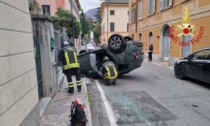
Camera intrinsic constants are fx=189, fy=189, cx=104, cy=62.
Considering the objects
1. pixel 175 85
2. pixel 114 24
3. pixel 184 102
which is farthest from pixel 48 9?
pixel 114 24

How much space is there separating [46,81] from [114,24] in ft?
138

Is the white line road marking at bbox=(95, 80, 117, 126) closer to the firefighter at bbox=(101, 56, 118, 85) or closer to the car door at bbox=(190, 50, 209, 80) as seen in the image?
the firefighter at bbox=(101, 56, 118, 85)

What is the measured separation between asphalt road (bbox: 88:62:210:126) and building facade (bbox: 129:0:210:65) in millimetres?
4893

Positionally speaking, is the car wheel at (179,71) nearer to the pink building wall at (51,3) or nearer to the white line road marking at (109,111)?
the white line road marking at (109,111)

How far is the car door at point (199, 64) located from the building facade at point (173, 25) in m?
3.72

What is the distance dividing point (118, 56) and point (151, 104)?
3615 mm

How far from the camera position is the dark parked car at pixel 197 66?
7.06 m

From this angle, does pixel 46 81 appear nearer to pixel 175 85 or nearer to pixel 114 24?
pixel 175 85

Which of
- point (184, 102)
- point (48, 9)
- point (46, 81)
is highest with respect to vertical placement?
point (48, 9)

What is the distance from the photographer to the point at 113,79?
25.6ft

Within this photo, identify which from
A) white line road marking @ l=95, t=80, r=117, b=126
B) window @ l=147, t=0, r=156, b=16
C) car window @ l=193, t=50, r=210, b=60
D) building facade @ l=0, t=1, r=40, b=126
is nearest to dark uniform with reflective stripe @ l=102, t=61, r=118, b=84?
white line road marking @ l=95, t=80, r=117, b=126

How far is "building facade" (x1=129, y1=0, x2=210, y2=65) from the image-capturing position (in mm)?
11483

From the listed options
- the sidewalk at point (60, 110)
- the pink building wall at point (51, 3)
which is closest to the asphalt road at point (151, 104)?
the sidewalk at point (60, 110)

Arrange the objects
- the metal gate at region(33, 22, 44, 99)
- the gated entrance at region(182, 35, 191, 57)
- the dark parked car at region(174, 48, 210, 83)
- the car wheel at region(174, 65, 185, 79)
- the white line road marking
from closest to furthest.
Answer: the white line road marking < the metal gate at region(33, 22, 44, 99) < the dark parked car at region(174, 48, 210, 83) < the car wheel at region(174, 65, 185, 79) < the gated entrance at region(182, 35, 191, 57)
